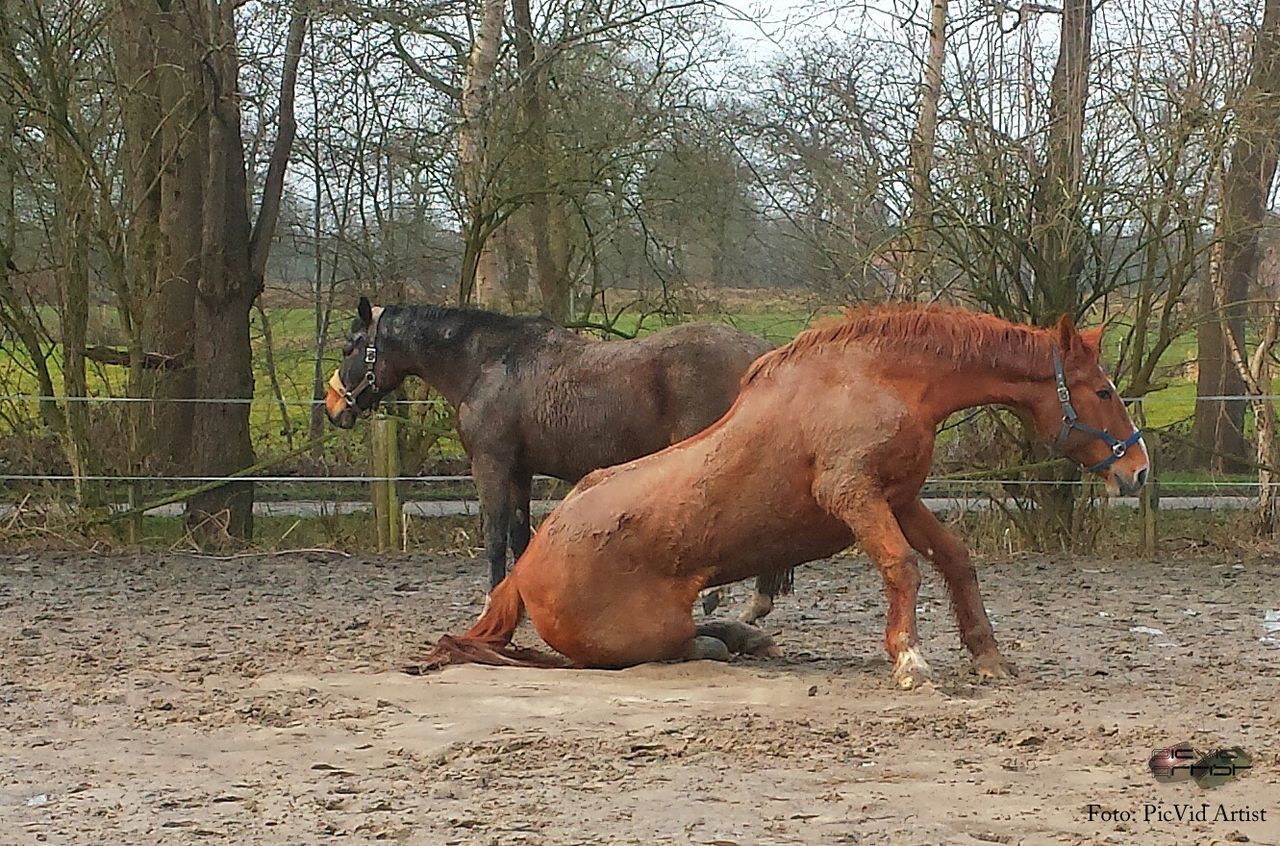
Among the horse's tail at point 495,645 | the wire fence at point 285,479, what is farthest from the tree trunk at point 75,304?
the horse's tail at point 495,645

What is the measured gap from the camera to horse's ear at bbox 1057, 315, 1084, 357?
20.4ft

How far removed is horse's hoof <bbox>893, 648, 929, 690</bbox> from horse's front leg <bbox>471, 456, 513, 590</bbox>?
3.11 m

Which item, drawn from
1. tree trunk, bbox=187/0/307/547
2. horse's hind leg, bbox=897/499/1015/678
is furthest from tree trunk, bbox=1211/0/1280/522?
tree trunk, bbox=187/0/307/547

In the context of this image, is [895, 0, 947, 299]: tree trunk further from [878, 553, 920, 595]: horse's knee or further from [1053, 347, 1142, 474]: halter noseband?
[878, 553, 920, 595]: horse's knee

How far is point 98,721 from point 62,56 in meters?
7.67

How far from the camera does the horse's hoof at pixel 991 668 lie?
609cm

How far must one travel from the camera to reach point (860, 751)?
4.75 meters

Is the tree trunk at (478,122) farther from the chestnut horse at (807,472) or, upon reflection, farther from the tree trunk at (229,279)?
the chestnut horse at (807,472)

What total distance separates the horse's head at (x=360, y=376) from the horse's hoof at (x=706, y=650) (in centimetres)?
305

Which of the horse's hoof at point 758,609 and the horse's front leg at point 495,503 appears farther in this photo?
the horse's front leg at point 495,503

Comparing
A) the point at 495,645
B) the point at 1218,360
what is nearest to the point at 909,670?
the point at 495,645

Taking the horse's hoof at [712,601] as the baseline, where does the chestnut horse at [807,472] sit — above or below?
above

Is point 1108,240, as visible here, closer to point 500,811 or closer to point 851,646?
point 851,646

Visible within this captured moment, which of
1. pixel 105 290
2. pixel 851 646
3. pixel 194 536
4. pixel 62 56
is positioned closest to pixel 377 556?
pixel 194 536
